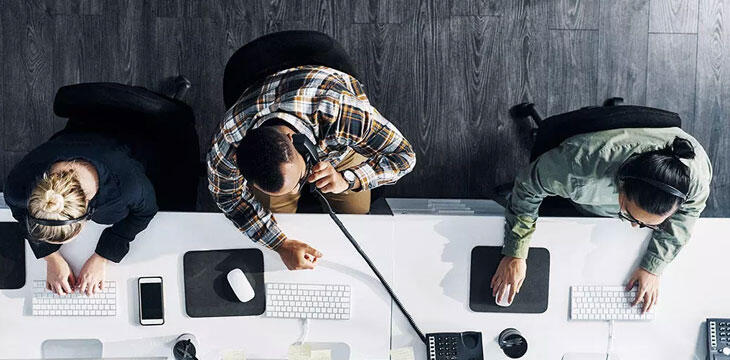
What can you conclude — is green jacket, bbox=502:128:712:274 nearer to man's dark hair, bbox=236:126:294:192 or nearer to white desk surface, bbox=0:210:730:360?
white desk surface, bbox=0:210:730:360

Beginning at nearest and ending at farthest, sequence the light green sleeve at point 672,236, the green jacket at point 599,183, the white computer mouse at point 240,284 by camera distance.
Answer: the green jacket at point 599,183 < the light green sleeve at point 672,236 < the white computer mouse at point 240,284

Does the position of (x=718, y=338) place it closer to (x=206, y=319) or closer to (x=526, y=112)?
(x=526, y=112)

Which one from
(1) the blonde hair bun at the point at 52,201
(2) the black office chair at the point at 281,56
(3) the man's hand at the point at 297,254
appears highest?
(2) the black office chair at the point at 281,56

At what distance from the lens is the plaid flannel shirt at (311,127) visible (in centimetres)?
150

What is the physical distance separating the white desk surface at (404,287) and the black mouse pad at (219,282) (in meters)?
0.03

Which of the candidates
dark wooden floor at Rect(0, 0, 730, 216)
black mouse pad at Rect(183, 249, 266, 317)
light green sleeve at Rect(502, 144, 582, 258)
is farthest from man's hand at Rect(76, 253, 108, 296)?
light green sleeve at Rect(502, 144, 582, 258)

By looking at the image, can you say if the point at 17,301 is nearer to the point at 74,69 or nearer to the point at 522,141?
the point at 74,69

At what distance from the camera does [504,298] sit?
1.90 metres

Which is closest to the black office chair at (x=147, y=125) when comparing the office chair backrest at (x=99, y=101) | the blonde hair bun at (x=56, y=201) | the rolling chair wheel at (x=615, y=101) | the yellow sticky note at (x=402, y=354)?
the office chair backrest at (x=99, y=101)

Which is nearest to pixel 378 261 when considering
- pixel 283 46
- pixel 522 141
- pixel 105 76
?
pixel 283 46

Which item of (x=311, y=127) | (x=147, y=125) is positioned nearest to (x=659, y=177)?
(x=311, y=127)

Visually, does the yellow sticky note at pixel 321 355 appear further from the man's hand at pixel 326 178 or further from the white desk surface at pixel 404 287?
the man's hand at pixel 326 178

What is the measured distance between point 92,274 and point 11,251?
308mm

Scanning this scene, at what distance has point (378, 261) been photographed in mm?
1885
